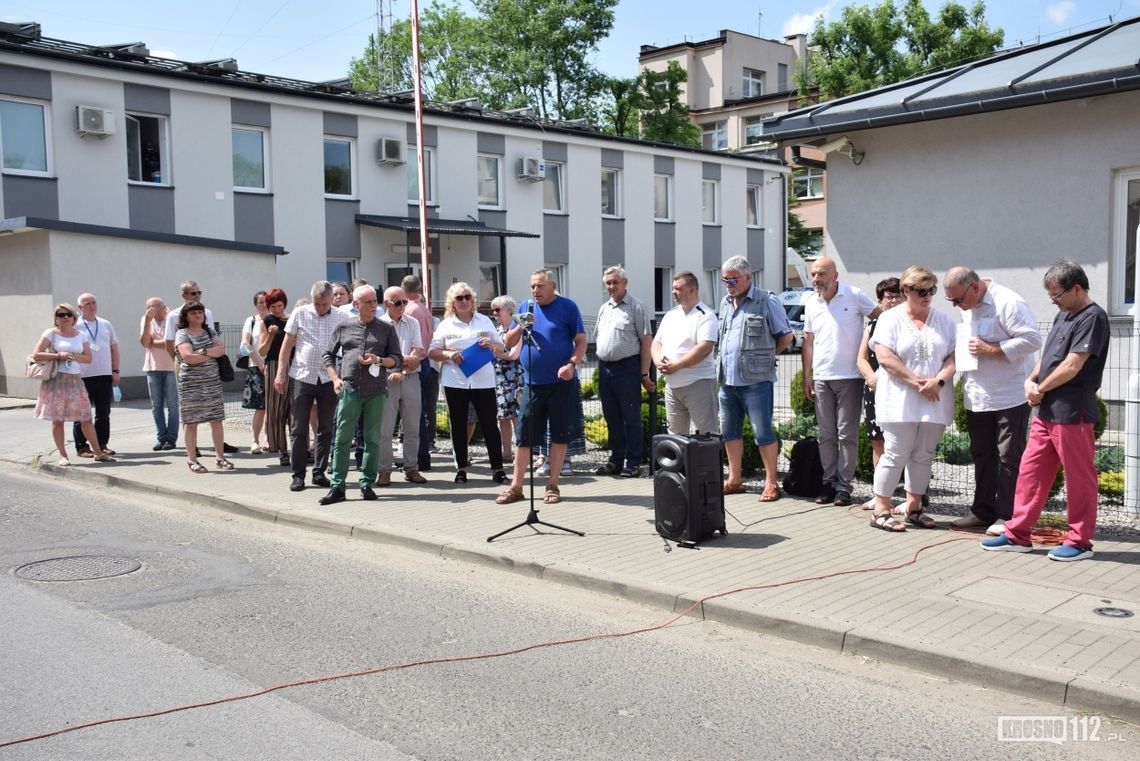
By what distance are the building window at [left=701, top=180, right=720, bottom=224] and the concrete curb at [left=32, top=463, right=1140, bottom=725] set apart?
31.5m

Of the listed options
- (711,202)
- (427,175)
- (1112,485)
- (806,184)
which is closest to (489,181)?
(427,175)

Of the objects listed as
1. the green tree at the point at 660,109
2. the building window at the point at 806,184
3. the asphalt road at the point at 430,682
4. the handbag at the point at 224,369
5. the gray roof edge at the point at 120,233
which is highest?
the green tree at the point at 660,109

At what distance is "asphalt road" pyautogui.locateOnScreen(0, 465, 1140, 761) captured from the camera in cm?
440

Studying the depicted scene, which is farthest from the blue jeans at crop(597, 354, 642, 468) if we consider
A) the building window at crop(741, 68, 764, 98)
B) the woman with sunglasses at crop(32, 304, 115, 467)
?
the building window at crop(741, 68, 764, 98)

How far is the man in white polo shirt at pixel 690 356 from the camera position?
9289 millimetres

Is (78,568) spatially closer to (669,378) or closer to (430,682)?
(430,682)

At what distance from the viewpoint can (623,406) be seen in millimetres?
10758

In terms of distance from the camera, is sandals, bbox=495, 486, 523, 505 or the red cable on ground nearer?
the red cable on ground

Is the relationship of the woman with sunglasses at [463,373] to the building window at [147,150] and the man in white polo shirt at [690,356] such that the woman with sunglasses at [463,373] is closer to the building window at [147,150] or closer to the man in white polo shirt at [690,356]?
the man in white polo shirt at [690,356]

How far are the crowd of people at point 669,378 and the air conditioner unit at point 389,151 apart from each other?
16.0 metres

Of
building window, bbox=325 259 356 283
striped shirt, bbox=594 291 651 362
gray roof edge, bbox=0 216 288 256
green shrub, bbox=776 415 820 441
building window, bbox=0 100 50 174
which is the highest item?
building window, bbox=0 100 50 174

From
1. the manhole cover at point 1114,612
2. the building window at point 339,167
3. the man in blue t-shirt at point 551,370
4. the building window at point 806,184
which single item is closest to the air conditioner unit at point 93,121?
the building window at point 339,167

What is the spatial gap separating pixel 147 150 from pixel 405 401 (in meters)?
17.1

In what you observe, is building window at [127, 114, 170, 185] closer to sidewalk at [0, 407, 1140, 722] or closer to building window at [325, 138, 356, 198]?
building window at [325, 138, 356, 198]
